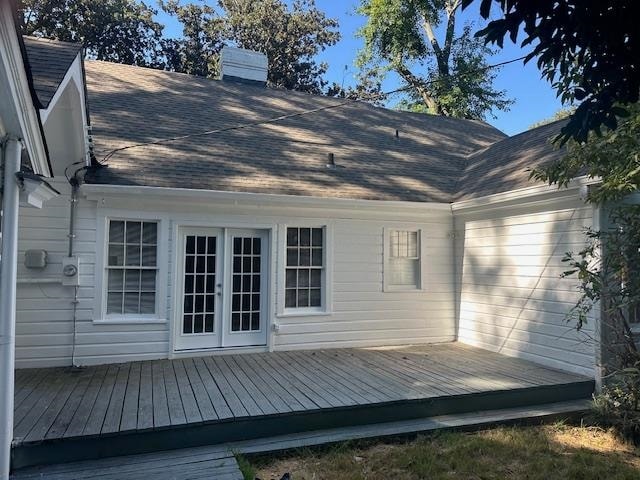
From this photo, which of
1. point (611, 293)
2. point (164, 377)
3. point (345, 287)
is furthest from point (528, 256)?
point (164, 377)

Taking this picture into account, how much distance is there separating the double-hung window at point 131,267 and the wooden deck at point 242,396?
837 millimetres

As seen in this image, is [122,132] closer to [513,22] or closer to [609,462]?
[513,22]

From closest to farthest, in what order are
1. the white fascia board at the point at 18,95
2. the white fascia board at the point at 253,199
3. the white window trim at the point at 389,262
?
1. the white fascia board at the point at 18,95
2. the white fascia board at the point at 253,199
3. the white window trim at the point at 389,262

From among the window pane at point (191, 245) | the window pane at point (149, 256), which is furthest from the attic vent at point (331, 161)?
the window pane at point (149, 256)

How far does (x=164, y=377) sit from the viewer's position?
224 inches

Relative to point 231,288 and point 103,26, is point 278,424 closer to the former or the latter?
point 231,288

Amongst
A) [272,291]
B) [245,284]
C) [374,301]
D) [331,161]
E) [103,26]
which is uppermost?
[103,26]

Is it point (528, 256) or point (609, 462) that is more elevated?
point (528, 256)

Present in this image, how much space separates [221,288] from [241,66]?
6932 millimetres

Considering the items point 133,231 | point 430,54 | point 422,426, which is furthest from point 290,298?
point 430,54

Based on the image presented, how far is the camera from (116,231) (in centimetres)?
662

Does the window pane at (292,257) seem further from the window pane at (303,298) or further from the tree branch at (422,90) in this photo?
the tree branch at (422,90)

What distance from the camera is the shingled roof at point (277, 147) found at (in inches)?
283

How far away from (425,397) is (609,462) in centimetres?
170
